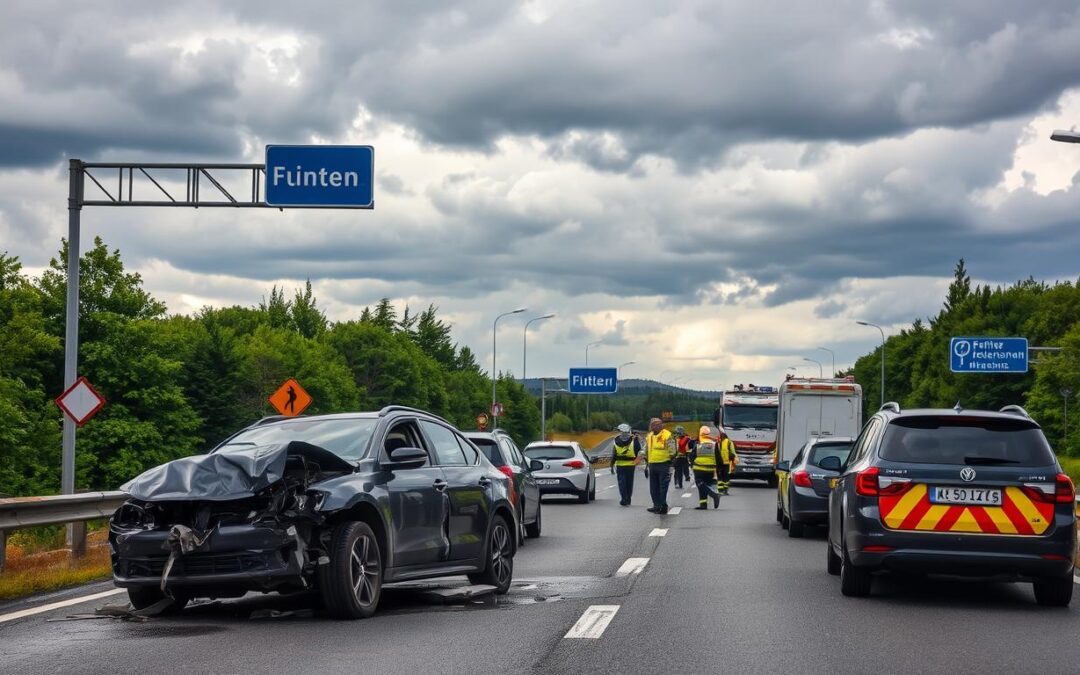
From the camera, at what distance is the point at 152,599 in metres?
10.3

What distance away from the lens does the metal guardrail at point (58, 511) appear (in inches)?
515

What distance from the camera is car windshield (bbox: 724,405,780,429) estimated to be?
4628cm

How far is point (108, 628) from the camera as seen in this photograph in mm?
9570

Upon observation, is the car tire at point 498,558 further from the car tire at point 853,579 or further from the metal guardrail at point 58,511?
the metal guardrail at point 58,511

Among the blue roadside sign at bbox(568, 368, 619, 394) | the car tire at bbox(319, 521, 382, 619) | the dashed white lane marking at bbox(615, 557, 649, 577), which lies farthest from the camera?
the blue roadside sign at bbox(568, 368, 619, 394)

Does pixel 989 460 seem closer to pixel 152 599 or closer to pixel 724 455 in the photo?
pixel 152 599

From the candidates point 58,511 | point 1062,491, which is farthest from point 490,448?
point 1062,491

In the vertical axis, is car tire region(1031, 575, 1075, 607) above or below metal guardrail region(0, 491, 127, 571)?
below

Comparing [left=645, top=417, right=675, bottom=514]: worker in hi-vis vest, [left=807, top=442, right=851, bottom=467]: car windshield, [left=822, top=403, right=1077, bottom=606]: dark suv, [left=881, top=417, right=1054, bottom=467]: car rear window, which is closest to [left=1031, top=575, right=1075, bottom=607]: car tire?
[left=822, top=403, right=1077, bottom=606]: dark suv

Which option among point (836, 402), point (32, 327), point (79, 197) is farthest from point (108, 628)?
point (32, 327)

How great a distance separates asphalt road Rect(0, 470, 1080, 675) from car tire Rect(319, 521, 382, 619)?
0.16 metres

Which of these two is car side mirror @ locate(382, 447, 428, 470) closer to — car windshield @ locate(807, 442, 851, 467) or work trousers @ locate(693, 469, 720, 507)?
car windshield @ locate(807, 442, 851, 467)

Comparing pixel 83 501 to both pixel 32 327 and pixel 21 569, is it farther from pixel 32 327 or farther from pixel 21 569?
pixel 32 327

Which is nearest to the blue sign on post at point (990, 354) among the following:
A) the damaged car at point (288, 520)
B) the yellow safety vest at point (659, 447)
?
the yellow safety vest at point (659, 447)
